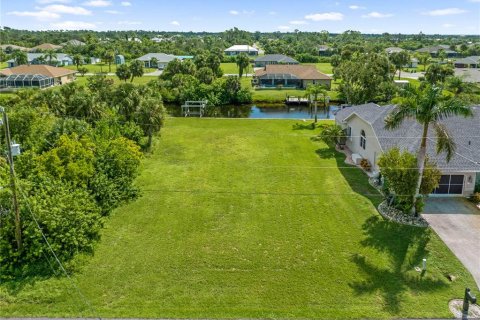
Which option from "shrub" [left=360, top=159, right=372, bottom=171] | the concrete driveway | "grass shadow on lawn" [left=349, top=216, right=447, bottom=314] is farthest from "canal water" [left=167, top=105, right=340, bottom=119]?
"grass shadow on lawn" [left=349, top=216, right=447, bottom=314]

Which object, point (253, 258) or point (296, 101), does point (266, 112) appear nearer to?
point (296, 101)

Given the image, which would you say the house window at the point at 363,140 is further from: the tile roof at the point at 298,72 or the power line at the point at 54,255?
the tile roof at the point at 298,72

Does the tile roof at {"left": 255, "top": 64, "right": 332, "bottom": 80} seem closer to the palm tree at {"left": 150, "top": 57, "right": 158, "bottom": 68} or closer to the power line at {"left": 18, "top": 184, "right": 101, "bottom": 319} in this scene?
the palm tree at {"left": 150, "top": 57, "right": 158, "bottom": 68}

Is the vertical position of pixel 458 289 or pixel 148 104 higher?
pixel 148 104

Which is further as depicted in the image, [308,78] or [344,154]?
[308,78]

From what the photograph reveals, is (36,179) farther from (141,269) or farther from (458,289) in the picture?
(458,289)

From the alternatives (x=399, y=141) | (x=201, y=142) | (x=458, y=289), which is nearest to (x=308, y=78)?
(x=201, y=142)
